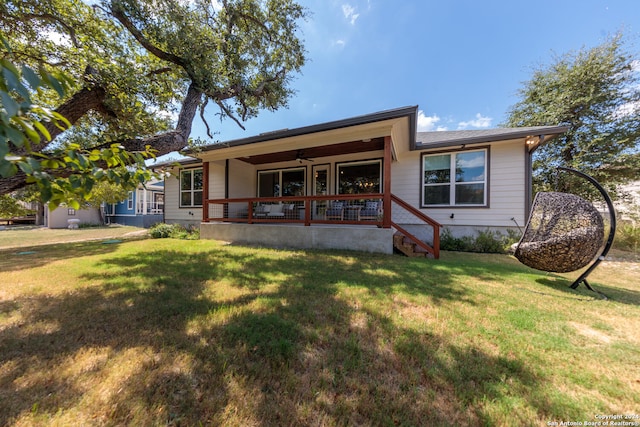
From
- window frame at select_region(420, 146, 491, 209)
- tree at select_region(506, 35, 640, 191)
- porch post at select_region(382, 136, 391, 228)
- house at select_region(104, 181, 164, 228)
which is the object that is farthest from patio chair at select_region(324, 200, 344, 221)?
house at select_region(104, 181, 164, 228)

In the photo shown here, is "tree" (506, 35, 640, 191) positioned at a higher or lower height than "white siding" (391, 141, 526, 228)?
higher

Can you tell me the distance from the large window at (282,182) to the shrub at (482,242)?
5615mm

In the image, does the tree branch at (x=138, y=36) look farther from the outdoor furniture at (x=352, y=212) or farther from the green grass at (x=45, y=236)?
the green grass at (x=45, y=236)

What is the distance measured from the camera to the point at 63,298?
2.97 metres

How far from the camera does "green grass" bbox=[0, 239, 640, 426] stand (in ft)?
4.68

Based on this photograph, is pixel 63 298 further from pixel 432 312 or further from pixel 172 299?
pixel 432 312

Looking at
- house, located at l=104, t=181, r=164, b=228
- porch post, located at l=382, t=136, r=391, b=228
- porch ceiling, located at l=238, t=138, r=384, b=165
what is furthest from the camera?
house, located at l=104, t=181, r=164, b=228

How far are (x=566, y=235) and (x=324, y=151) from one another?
623cm

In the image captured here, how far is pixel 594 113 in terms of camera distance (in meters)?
10.3

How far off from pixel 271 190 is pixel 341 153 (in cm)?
373

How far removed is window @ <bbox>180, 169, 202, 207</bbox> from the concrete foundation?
11.3ft

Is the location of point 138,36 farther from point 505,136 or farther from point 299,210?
point 505,136

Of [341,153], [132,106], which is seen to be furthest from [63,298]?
[341,153]

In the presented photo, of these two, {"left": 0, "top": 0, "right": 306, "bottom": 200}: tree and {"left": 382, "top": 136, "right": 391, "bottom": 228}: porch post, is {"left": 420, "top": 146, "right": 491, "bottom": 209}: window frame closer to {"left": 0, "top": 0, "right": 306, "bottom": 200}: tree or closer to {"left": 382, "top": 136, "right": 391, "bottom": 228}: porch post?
{"left": 382, "top": 136, "right": 391, "bottom": 228}: porch post
